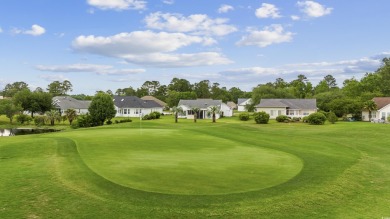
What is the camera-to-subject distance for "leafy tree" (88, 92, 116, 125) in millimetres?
58322

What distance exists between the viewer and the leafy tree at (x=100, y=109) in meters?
58.3

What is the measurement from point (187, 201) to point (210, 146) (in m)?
11.8

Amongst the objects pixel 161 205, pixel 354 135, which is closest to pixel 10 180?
pixel 161 205

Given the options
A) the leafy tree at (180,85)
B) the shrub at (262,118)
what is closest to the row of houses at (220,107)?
the shrub at (262,118)

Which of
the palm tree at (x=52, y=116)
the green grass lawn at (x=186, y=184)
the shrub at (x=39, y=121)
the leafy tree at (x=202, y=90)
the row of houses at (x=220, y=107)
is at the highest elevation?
the leafy tree at (x=202, y=90)

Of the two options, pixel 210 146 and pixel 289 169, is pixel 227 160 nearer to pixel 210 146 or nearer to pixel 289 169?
pixel 289 169

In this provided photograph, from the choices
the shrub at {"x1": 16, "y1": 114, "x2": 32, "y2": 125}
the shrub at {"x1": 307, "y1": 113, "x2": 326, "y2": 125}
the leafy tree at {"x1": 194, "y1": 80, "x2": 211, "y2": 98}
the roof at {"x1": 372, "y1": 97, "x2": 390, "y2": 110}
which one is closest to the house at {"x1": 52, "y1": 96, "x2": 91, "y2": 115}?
the shrub at {"x1": 16, "y1": 114, "x2": 32, "y2": 125}

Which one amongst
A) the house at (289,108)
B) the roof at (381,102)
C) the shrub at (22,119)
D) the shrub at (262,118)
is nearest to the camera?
the shrub at (262,118)

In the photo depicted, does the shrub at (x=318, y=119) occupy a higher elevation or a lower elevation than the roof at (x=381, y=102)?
lower

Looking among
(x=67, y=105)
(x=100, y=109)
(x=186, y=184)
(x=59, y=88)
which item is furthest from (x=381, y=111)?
(x=59, y=88)

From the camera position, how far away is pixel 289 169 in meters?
15.1

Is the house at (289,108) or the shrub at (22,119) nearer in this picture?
the shrub at (22,119)

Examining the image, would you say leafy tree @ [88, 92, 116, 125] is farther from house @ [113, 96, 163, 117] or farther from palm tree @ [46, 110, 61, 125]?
house @ [113, 96, 163, 117]

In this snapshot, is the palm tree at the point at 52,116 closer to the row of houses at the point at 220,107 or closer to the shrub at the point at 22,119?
the shrub at the point at 22,119
